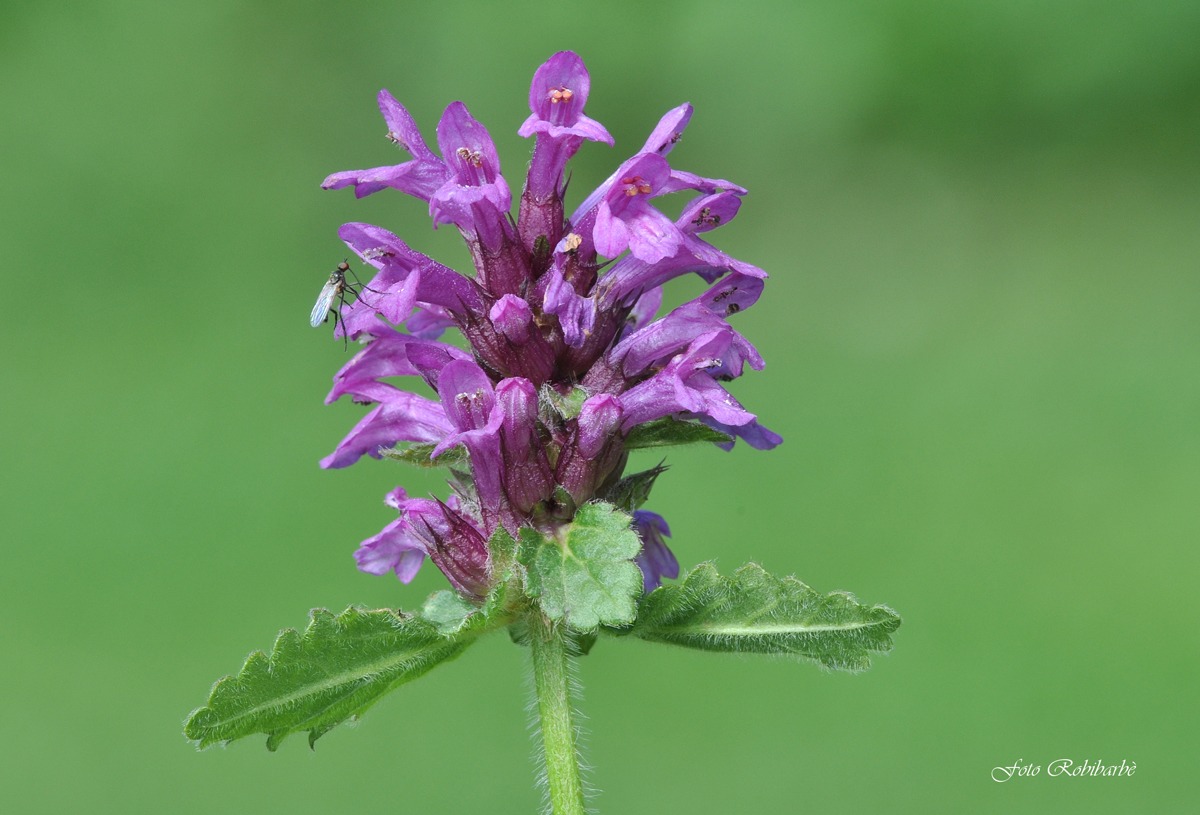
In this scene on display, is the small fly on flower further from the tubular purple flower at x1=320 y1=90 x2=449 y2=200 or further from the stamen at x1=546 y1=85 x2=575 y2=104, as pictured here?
the stamen at x1=546 y1=85 x2=575 y2=104

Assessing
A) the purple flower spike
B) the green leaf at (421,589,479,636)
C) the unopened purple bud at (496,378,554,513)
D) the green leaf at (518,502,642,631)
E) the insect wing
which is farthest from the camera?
the purple flower spike

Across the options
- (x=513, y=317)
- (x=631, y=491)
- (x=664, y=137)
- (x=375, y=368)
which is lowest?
(x=631, y=491)

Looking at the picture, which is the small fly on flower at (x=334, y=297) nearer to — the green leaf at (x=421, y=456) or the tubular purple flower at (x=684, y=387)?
the green leaf at (x=421, y=456)

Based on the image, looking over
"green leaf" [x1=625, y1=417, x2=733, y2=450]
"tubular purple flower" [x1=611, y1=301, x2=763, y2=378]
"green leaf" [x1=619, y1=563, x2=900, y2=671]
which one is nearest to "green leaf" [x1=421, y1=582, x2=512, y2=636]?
"green leaf" [x1=619, y1=563, x2=900, y2=671]

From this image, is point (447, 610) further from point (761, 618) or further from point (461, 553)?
point (761, 618)

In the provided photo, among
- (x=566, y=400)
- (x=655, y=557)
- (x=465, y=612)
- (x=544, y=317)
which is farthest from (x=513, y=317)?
(x=655, y=557)
